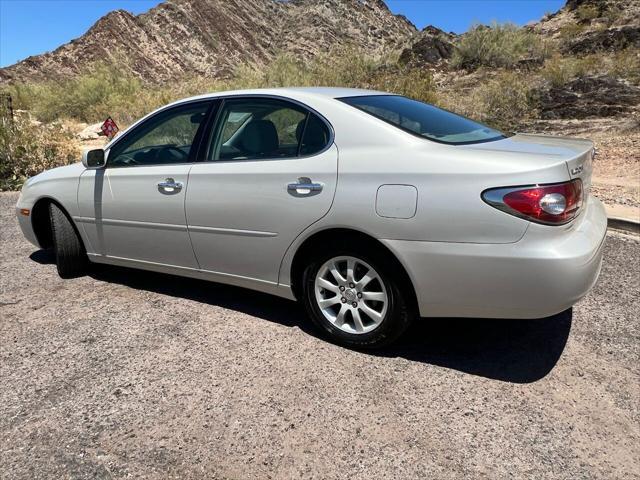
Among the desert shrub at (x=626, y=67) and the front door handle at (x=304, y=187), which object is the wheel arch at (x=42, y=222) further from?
the desert shrub at (x=626, y=67)

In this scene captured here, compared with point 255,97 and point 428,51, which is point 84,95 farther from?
point 255,97

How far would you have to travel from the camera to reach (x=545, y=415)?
269 cm

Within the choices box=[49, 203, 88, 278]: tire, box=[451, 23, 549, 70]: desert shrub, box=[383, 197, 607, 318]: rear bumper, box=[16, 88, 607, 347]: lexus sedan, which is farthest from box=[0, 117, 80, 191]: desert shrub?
box=[451, 23, 549, 70]: desert shrub

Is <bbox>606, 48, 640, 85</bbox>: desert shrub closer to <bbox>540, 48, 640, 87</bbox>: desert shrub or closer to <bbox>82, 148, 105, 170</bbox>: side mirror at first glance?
<bbox>540, 48, 640, 87</bbox>: desert shrub

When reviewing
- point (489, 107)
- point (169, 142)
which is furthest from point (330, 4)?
point (169, 142)

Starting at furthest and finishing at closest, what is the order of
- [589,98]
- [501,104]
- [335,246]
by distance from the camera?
[501,104]
[589,98]
[335,246]

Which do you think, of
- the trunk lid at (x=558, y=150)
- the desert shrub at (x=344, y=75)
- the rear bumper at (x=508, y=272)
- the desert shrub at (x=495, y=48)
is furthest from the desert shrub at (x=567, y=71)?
the rear bumper at (x=508, y=272)

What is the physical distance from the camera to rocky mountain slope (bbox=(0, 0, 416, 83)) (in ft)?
177

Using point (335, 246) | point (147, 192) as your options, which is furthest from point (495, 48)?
point (335, 246)

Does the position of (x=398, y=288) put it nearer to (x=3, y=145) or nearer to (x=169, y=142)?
(x=169, y=142)

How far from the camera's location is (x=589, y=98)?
44.0 feet

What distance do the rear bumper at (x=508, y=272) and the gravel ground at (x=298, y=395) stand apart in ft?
1.56

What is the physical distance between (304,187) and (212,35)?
67.2 metres

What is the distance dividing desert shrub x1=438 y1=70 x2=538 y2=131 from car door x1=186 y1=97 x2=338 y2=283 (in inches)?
413
